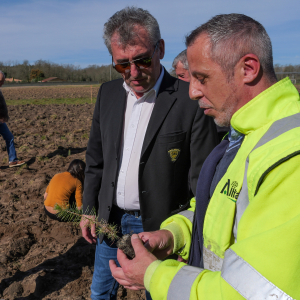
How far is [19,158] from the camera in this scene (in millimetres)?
7719

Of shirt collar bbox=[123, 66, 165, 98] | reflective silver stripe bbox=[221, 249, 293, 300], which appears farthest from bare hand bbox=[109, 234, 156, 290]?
shirt collar bbox=[123, 66, 165, 98]

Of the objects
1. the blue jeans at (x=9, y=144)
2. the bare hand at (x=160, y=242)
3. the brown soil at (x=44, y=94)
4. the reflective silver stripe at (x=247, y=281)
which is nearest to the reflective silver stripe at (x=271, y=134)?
the reflective silver stripe at (x=247, y=281)

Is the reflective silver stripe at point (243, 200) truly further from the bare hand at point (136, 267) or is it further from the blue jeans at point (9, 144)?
the blue jeans at point (9, 144)

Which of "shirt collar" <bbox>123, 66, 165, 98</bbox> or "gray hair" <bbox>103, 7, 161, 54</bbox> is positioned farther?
"shirt collar" <bbox>123, 66, 165, 98</bbox>

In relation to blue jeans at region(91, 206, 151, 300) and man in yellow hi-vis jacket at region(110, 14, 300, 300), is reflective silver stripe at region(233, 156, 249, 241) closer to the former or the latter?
man in yellow hi-vis jacket at region(110, 14, 300, 300)

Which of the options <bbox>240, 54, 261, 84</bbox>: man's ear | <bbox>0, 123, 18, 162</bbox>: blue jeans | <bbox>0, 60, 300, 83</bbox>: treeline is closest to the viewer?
<bbox>240, 54, 261, 84</bbox>: man's ear

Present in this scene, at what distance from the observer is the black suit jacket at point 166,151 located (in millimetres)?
2207

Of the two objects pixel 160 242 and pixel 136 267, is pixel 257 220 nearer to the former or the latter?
pixel 136 267

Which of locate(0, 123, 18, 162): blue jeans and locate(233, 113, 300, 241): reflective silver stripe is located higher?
locate(233, 113, 300, 241): reflective silver stripe

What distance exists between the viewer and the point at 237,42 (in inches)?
47.3

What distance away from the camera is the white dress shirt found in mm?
2322

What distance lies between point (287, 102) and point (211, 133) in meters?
1.11

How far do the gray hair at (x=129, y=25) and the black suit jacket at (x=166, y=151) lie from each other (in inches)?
14.7

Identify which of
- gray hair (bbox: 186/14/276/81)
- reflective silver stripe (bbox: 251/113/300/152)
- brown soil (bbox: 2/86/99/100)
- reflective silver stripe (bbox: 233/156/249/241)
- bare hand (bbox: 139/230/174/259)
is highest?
brown soil (bbox: 2/86/99/100)
